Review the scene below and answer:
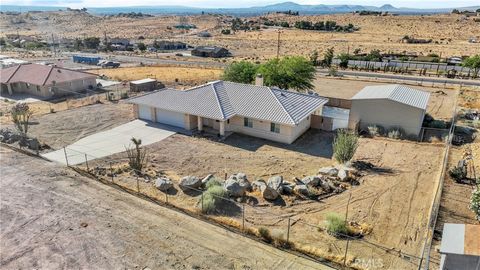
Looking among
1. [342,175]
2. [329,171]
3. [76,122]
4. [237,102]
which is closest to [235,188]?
[329,171]

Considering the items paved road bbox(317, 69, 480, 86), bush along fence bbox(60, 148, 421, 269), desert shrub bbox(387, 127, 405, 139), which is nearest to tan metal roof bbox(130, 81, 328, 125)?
desert shrub bbox(387, 127, 405, 139)

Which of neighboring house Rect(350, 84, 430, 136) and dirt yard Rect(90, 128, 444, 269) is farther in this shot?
neighboring house Rect(350, 84, 430, 136)

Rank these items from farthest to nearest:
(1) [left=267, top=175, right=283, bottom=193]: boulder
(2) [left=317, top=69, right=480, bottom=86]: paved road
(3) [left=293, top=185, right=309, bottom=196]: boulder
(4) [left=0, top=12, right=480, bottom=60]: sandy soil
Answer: (4) [left=0, top=12, right=480, bottom=60]: sandy soil < (2) [left=317, top=69, right=480, bottom=86]: paved road < (1) [left=267, top=175, right=283, bottom=193]: boulder < (3) [left=293, top=185, right=309, bottom=196]: boulder

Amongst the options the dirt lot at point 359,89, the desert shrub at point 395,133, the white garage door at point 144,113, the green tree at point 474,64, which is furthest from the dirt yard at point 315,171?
the green tree at point 474,64

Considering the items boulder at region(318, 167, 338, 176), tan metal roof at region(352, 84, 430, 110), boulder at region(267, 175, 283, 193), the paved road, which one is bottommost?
boulder at region(318, 167, 338, 176)

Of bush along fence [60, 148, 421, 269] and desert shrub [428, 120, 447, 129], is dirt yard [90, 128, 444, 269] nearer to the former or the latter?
bush along fence [60, 148, 421, 269]

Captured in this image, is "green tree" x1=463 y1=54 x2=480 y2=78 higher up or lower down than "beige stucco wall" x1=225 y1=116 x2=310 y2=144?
higher up
